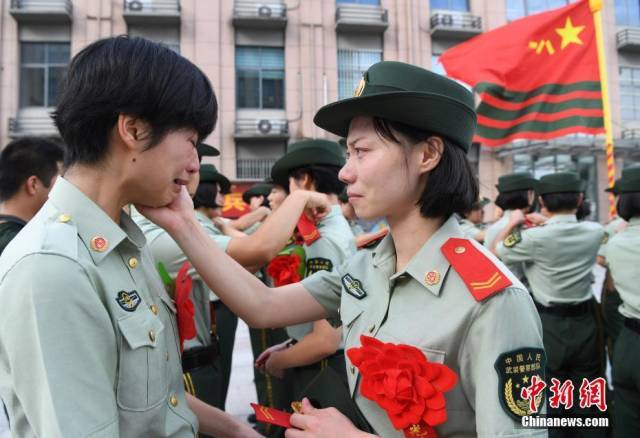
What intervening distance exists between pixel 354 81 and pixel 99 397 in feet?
52.5

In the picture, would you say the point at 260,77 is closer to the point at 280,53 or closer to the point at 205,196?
the point at 280,53

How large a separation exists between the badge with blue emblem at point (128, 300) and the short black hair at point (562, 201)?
10.8 feet

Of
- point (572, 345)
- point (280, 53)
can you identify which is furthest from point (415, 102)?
point (280, 53)

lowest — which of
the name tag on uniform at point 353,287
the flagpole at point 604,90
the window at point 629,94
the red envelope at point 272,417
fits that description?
the red envelope at point 272,417

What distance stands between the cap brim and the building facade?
45.9 feet

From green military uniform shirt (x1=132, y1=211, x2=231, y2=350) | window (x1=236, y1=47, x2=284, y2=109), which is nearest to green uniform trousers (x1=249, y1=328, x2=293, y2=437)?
green military uniform shirt (x1=132, y1=211, x2=231, y2=350)

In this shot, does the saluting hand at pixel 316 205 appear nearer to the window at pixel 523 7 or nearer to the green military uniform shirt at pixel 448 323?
the green military uniform shirt at pixel 448 323

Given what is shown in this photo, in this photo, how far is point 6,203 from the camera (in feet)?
8.88

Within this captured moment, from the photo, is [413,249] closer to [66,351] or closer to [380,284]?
[380,284]

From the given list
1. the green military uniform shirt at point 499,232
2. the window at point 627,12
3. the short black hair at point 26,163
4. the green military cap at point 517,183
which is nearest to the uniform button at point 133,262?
the short black hair at point 26,163

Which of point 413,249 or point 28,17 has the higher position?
point 28,17

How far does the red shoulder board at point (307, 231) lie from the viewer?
7.70 ft

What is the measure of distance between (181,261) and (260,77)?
1459 centimetres

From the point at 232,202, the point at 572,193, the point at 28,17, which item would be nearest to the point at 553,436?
the point at 572,193
